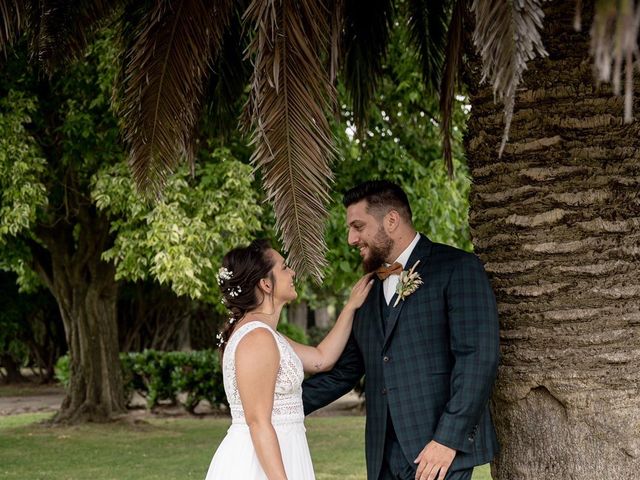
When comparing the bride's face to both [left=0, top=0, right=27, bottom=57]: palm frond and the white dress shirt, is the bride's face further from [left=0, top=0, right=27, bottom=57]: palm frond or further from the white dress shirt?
[left=0, top=0, right=27, bottom=57]: palm frond

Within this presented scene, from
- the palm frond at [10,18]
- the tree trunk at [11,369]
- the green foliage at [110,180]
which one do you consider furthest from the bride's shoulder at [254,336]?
the tree trunk at [11,369]

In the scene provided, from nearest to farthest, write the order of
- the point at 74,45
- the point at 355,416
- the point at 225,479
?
1. the point at 225,479
2. the point at 74,45
3. the point at 355,416

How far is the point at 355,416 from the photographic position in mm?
19281

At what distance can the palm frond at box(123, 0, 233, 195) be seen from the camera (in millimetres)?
4914

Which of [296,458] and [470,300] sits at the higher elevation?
[470,300]

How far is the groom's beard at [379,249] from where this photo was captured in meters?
4.54

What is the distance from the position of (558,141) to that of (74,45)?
9.80 feet

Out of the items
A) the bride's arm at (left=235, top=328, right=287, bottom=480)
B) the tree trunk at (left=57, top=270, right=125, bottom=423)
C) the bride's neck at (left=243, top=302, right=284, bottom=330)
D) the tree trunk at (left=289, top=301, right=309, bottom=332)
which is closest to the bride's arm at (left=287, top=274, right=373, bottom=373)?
the bride's neck at (left=243, top=302, right=284, bottom=330)

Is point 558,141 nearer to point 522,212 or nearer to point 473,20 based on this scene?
point 522,212

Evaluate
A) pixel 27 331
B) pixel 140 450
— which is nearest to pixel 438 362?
pixel 140 450

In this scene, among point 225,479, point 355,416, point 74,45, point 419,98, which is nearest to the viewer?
point 225,479

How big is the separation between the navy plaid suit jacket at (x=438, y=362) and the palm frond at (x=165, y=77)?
5.17ft

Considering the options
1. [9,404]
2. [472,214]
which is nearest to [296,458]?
[472,214]

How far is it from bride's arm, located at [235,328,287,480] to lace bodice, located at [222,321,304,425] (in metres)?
0.14
